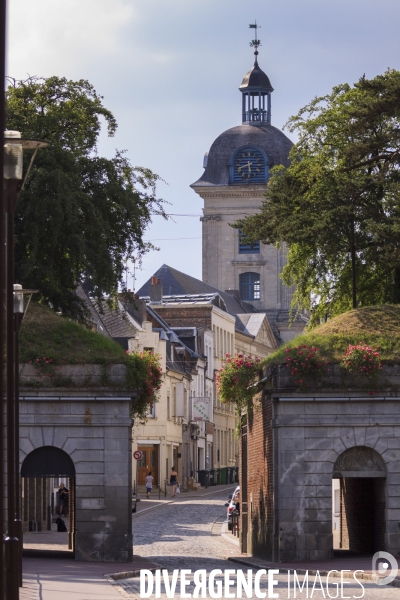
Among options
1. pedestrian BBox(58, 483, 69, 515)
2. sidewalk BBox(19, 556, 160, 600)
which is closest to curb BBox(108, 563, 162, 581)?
sidewalk BBox(19, 556, 160, 600)

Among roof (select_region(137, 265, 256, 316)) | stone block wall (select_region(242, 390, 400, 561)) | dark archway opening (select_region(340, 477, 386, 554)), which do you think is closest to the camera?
stone block wall (select_region(242, 390, 400, 561))

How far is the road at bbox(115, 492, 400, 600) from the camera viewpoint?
73.5 feet

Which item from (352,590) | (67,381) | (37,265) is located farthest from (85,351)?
(352,590)

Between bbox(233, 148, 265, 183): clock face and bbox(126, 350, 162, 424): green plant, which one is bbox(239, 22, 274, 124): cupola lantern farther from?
bbox(126, 350, 162, 424): green plant

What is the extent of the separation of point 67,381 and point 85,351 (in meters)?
1.10

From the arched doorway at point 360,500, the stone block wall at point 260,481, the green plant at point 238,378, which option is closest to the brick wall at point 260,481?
the stone block wall at point 260,481

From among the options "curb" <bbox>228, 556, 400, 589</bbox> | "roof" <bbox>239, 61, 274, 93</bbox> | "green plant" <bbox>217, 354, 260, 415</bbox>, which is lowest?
"curb" <bbox>228, 556, 400, 589</bbox>

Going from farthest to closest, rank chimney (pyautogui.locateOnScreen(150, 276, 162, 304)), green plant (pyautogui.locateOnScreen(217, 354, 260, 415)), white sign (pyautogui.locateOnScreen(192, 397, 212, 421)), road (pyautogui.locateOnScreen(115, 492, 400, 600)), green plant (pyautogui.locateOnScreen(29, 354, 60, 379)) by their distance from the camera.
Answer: chimney (pyautogui.locateOnScreen(150, 276, 162, 304)), white sign (pyautogui.locateOnScreen(192, 397, 212, 421)), green plant (pyautogui.locateOnScreen(217, 354, 260, 415)), green plant (pyautogui.locateOnScreen(29, 354, 60, 379)), road (pyautogui.locateOnScreen(115, 492, 400, 600))

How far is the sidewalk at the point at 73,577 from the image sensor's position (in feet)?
69.4

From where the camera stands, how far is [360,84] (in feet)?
133

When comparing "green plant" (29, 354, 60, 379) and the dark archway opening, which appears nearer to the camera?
the dark archway opening

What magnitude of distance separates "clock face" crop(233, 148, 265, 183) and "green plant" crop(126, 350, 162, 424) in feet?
311

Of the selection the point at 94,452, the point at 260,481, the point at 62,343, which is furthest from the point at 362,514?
the point at 62,343

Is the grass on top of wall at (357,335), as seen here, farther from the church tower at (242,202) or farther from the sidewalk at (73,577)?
the church tower at (242,202)
